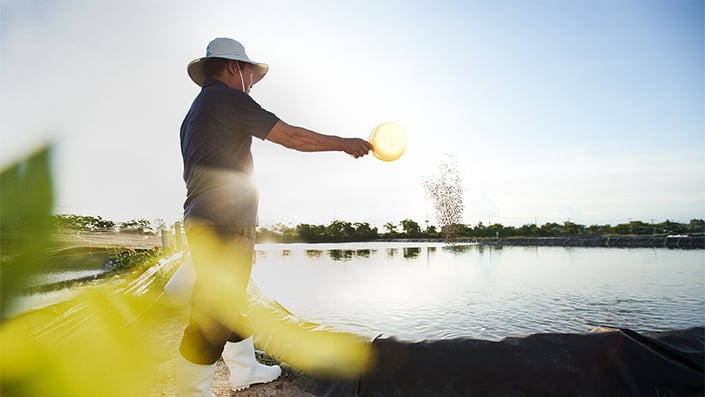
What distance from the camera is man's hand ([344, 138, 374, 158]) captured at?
2.09m

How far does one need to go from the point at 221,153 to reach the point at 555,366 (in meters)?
1.77

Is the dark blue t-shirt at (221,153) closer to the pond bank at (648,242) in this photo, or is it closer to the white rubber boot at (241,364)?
the white rubber boot at (241,364)

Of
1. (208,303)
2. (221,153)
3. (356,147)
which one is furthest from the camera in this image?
(356,147)

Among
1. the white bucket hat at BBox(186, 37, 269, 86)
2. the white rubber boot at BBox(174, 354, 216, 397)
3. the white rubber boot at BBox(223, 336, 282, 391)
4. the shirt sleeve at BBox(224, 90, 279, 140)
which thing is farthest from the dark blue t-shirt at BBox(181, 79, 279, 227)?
the white rubber boot at BBox(223, 336, 282, 391)

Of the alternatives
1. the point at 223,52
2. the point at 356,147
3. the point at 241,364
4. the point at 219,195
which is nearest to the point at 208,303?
the point at 219,195

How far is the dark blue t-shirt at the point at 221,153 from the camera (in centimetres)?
184

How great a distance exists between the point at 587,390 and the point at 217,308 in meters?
1.65

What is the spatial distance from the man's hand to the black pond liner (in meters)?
0.98

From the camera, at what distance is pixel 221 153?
190cm

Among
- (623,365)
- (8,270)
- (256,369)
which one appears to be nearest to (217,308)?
(256,369)

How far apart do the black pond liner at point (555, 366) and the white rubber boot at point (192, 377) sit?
759 mm

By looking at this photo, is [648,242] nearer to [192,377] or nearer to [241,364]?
[241,364]

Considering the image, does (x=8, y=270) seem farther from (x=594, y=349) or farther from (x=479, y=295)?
(x=479, y=295)

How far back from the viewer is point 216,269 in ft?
5.95
